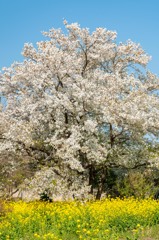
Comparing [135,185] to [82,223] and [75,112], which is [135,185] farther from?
[82,223]

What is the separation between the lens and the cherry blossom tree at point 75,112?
25344 millimetres

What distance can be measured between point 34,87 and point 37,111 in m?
1.57

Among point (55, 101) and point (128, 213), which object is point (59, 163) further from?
point (128, 213)

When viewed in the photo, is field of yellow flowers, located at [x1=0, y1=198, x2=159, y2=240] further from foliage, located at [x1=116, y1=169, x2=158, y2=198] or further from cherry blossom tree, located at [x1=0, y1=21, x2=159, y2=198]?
foliage, located at [x1=116, y1=169, x2=158, y2=198]

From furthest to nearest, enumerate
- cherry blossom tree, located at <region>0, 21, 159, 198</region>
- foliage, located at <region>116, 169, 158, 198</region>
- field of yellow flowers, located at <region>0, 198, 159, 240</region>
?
foliage, located at <region>116, 169, 158, 198</region>, cherry blossom tree, located at <region>0, 21, 159, 198</region>, field of yellow flowers, located at <region>0, 198, 159, 240</region>

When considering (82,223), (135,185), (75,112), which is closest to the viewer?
(82,223)

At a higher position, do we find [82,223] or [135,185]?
[135,185]

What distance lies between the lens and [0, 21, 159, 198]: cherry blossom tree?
25344 mm

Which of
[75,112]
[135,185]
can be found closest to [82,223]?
[75,112]

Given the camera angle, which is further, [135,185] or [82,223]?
[135,185]

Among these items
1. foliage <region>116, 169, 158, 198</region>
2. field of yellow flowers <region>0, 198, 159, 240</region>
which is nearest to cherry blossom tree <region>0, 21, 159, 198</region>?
foliage <region>116, 169, 158, 198</region>

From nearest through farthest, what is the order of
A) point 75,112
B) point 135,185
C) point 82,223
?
point 82,223, point 75,112, point 135,185

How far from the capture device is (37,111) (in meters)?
26.2

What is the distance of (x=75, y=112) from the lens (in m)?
25.8
